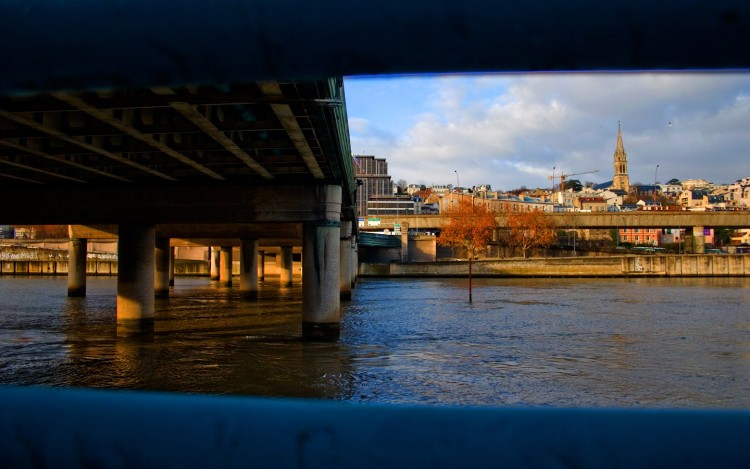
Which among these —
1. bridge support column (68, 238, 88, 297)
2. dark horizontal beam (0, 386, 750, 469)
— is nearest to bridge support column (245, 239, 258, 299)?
bridge support column (68, 238, 88, 297)

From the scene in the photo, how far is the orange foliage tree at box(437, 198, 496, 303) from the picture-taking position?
10188cm

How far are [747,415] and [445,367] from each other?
50.3 ft

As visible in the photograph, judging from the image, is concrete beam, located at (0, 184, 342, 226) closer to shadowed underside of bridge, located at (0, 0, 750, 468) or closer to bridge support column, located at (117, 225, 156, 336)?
bridge support column, located at (117, 225, 156, 336)

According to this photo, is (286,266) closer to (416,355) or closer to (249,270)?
(249,270)

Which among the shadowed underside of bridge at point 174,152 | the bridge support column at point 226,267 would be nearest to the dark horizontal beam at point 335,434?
the shadowed underside of bridge at point 174,152

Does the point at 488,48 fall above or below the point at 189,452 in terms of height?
above

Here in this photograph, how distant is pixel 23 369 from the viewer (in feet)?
52.9

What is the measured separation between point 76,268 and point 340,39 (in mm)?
45528

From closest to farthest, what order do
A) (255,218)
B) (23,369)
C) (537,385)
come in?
1. (537,385)
2. (23,369)
3. (255,218)

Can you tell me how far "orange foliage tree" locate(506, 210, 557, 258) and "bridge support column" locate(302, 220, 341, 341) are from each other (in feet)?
275

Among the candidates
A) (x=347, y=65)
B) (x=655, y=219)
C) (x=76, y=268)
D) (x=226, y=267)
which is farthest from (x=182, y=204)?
(x=655, y=219)

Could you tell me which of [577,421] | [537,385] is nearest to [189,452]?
[577,421]

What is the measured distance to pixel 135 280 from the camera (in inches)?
892

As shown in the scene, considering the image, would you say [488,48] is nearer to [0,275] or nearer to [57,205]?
[57,205]
